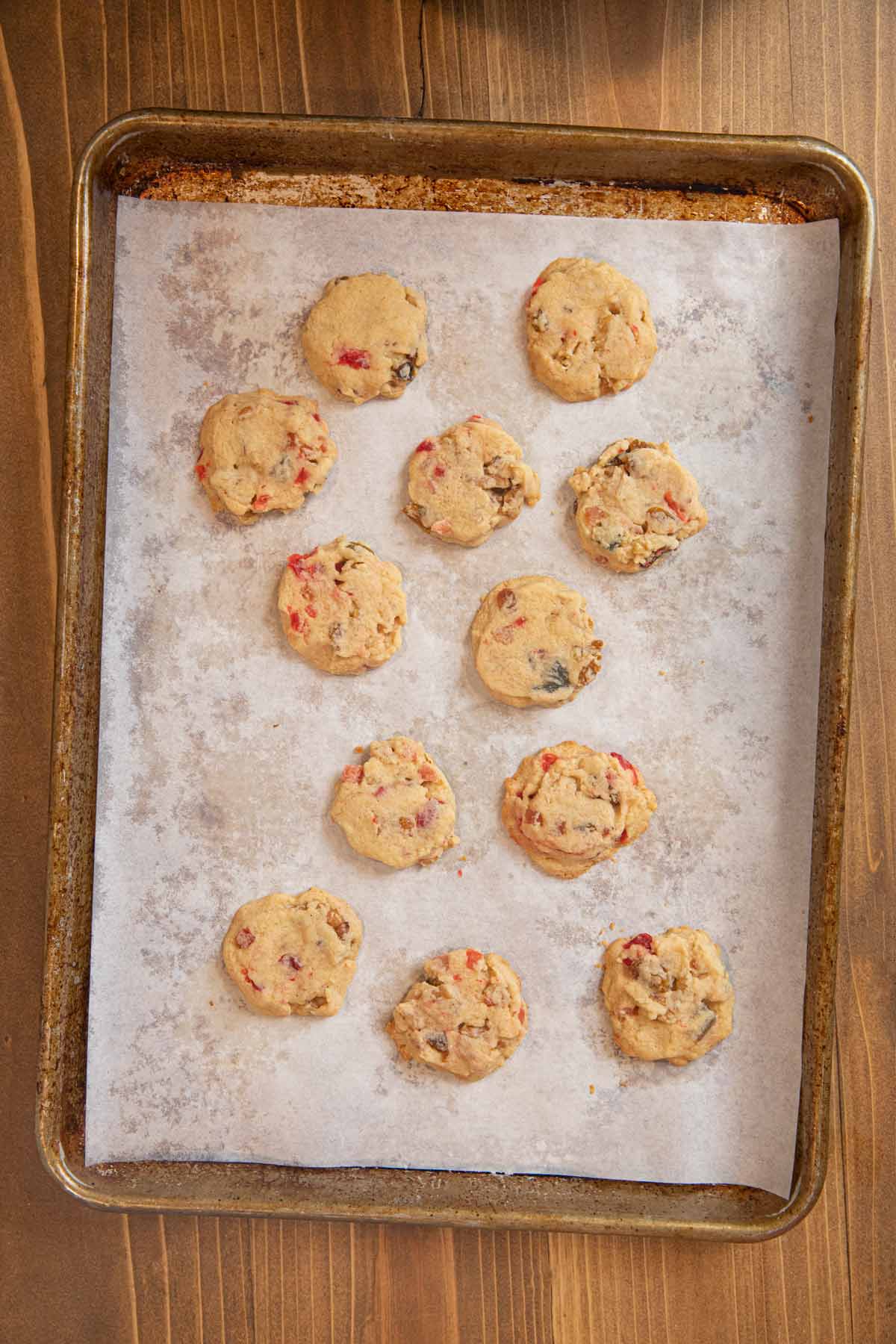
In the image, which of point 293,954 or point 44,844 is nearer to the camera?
point 293,954

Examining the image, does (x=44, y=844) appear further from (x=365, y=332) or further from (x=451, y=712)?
(x=365, y=332)

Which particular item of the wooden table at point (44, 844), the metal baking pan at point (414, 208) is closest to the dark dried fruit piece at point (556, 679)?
the metal baking pan at point (414, 208)

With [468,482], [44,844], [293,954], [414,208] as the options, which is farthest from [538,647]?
[44,844]

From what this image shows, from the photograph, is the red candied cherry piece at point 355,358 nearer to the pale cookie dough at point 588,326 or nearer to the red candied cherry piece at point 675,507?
the pale cookie dough at point 588,326

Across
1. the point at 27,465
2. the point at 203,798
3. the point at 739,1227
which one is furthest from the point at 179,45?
the point at 739,1227

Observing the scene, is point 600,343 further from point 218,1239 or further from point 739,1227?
point 218,1239

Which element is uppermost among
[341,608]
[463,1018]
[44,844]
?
[341,608]

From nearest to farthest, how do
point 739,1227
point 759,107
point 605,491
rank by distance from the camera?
point 739,1227 → point 605,491 → point 759,107
